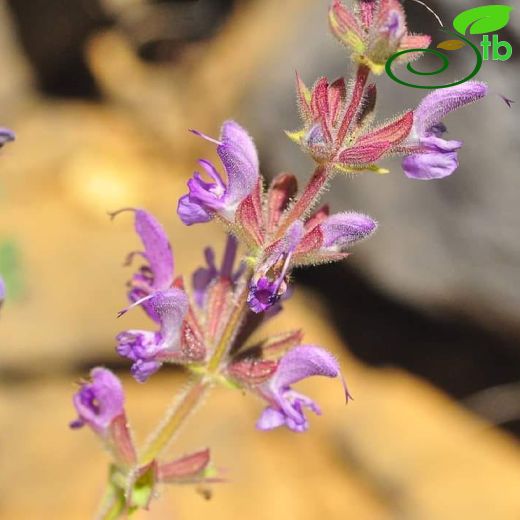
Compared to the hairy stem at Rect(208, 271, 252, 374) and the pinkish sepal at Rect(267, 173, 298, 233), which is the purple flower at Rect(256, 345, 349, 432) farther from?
the pinkish sepal at Rect(267, 173, 298, 233)

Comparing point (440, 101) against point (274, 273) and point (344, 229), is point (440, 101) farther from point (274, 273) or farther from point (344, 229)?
point (274, 273)

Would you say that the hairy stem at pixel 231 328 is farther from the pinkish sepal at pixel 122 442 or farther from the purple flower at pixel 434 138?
the purple flower at pixel 434 138

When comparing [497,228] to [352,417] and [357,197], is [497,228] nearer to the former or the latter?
[357,197]

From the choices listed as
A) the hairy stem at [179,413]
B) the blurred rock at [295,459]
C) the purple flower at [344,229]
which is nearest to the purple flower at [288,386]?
the hairy stem at [179,413]

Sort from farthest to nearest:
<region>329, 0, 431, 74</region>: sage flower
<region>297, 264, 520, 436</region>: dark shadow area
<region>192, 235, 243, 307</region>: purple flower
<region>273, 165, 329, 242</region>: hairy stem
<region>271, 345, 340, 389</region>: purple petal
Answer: <region>297, 264, 520, 436</region>: dark shadow area, <region>192, 235, 243, 307</region>: purple flower, <region>271, 345, 340, 389</region>: purple petal, <region>273, 165, 329, 242</region>: hairy stem, <region>329, 0, 431, 74</region>: sage flower

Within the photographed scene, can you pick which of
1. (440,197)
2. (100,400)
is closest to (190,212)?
(100,400)

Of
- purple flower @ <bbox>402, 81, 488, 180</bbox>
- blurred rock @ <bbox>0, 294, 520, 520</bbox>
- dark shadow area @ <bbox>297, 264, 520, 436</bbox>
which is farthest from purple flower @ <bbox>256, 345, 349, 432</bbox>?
dark shadow area @ <bbox>297, 264, 520, 436</bbox>
